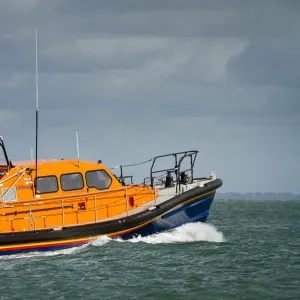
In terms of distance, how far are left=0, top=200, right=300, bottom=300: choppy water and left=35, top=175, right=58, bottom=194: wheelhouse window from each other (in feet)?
5.13

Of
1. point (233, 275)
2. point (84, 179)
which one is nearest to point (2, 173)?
point (84, 179)

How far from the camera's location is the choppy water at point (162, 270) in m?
12.5

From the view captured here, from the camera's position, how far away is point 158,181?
2123 centimetres

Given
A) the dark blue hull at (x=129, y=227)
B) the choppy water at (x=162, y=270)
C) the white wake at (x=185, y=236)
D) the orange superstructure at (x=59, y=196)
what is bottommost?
the choppy water at (x=162, y=270)

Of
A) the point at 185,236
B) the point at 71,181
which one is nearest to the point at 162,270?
the point at 71,181

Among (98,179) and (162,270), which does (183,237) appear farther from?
(162,270)

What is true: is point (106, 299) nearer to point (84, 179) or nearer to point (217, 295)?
point (217, 295)

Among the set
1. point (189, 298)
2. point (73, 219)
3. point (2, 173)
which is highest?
point (2, 173)

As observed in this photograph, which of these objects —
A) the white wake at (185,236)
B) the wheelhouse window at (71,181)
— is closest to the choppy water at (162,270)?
the white wake at (185,236)

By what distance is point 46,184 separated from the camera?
17031mm

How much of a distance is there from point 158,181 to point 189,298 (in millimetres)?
9315

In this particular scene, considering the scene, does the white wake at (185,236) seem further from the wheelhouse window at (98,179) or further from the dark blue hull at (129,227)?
the wheelhouse window at (98,179)

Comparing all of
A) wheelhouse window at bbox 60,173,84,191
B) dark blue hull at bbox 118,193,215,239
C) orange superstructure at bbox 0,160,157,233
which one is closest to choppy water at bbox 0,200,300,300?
dark blue hull at bbox 118,193,215,239

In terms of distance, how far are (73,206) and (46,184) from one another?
809mm
